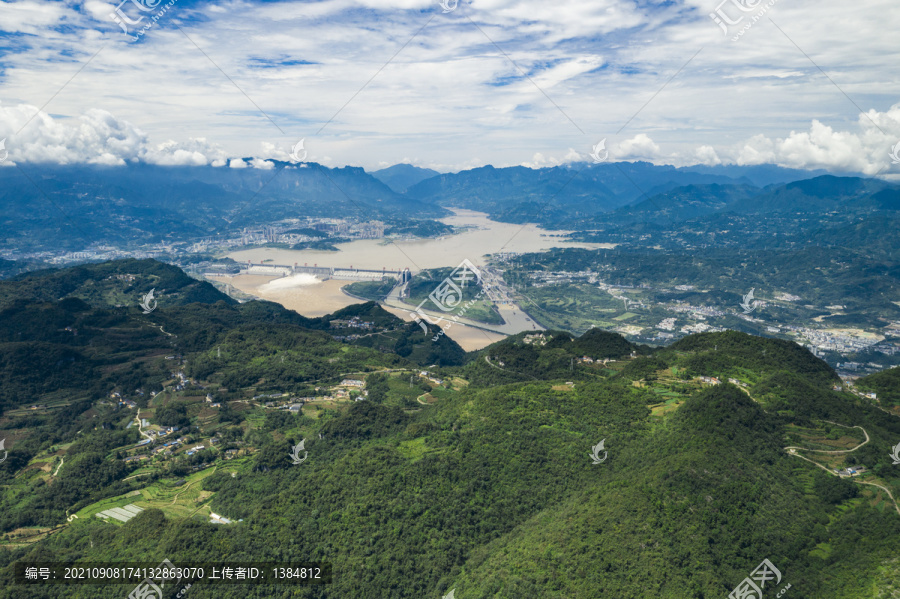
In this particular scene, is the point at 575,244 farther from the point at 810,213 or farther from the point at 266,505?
the point at 266,505

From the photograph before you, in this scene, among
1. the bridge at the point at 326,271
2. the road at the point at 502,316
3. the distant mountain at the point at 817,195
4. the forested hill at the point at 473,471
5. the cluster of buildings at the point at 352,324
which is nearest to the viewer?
the forested hill at the point at 473,471

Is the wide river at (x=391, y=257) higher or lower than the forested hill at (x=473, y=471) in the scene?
lower

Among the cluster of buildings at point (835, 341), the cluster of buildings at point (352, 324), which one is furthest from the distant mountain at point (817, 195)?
the cluster of buildings at point (352, 324)

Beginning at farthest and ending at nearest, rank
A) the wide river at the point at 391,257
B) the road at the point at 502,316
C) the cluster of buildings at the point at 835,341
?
1. the wide river at the point at 391,257
2. the road at the point at 502,316
3. the cluster of buildings at the point at 835,341

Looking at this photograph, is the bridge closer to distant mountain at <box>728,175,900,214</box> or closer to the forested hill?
the forested hill

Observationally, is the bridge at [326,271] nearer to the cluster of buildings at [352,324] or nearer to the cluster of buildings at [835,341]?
the cluster of buildings at [352,324]

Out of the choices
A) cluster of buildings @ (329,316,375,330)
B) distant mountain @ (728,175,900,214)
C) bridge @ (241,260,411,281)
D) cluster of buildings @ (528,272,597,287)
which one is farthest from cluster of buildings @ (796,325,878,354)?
distant mountain @ (728,175,900,214)

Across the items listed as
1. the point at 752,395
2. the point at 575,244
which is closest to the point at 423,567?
the point at 752,395
